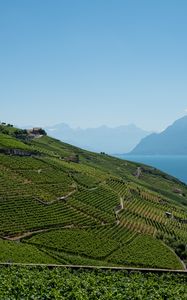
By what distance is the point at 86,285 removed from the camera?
45156mm

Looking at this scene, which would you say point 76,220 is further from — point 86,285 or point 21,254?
point 86,285

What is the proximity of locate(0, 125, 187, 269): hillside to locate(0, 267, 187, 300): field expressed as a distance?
43.3 feet

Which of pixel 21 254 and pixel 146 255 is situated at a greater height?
pixel 146 255

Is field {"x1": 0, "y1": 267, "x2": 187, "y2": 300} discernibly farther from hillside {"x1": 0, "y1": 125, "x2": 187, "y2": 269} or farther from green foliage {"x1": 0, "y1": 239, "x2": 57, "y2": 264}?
hillside {"x1": 0, "y1": 125, "x2": 187, "y2": 269}

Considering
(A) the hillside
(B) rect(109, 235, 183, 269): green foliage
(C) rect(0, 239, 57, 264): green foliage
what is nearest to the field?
(C) rect(0, 239, 57, 264): green foliage

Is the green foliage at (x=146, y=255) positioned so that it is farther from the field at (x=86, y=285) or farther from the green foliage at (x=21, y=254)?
the field at (x=86, y=285)

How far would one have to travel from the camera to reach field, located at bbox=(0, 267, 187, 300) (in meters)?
40.7

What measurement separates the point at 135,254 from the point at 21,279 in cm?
3955

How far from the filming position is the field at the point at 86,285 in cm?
4072

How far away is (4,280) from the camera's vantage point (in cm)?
4291

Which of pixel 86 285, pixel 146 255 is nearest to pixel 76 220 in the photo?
pixel 146 255

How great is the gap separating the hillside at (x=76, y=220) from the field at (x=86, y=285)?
13.2m

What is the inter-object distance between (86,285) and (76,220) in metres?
49.1

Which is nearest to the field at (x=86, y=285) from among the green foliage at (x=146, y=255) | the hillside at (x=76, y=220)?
the hillside at (x=76, y=220)
